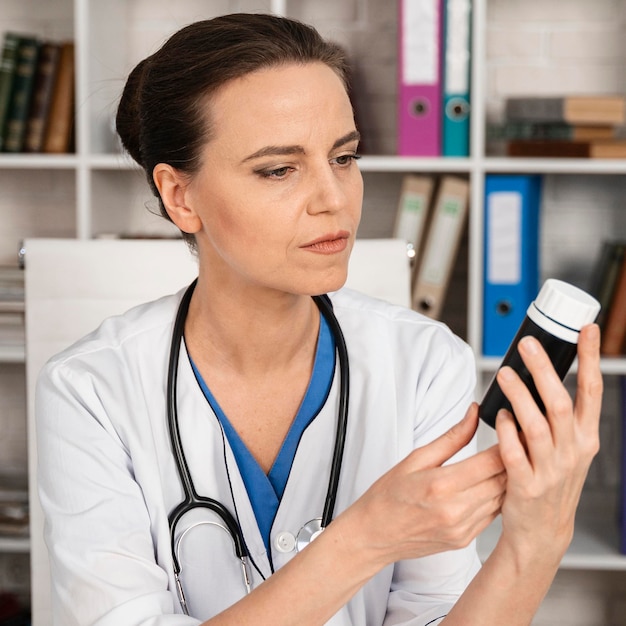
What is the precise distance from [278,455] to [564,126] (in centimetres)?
115

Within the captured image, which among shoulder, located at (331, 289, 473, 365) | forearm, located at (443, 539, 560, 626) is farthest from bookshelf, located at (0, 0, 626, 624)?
forearm, located at (443, 539, 560, 626)

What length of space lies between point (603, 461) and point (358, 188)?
61.3 inches

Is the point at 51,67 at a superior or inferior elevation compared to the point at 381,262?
superior

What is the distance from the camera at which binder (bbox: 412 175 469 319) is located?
2.13m

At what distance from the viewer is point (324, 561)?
36.9 inches

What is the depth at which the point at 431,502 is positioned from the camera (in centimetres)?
86

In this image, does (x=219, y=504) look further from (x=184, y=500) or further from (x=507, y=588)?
(x=507, y=588)

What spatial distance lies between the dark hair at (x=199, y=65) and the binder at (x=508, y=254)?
88 cm

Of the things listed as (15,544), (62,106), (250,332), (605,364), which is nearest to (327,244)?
(250,332)

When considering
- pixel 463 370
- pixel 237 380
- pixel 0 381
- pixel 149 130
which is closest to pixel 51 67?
pixel 0 381

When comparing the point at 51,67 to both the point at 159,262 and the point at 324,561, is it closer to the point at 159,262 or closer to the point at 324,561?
the point at 159,262

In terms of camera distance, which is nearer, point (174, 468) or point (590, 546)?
point (174, 468)

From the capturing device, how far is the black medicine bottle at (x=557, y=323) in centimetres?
81

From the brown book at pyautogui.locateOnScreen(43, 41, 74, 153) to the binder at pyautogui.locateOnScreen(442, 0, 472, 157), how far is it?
0.86 m
